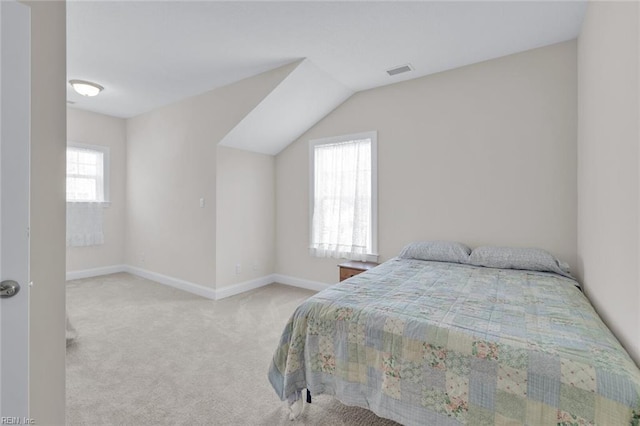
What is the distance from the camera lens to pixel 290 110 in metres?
3.70

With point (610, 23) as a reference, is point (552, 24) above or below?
above

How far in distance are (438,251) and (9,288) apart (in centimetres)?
292

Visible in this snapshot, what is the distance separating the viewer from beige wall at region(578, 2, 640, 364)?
1.23 metres

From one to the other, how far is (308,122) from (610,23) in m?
2.99

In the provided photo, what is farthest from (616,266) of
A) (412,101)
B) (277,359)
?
(412,101)

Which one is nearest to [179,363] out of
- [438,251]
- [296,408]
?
[296,408]

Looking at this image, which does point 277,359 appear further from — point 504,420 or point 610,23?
point 610,23

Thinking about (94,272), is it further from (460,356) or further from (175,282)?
(460,356)

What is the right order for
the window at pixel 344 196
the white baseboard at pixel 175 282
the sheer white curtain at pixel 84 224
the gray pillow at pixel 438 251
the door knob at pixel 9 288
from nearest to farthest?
the door knob at pixel 9 288
the gray pillow at pixel 438 251
the window at pixel 344 196
the white baseboard at pixel 175 282
the sheer white curtain at pixel 84 224

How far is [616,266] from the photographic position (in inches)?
57.8

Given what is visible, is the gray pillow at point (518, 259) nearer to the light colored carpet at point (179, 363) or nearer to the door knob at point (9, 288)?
the light colored carpet at point (179, 363)

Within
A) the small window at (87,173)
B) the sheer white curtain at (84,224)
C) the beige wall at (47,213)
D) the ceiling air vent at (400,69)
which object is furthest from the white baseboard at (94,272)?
the ceiling air vent at (400,69)

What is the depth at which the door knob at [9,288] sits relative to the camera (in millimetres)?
998

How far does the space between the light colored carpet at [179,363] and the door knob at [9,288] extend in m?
1.08
